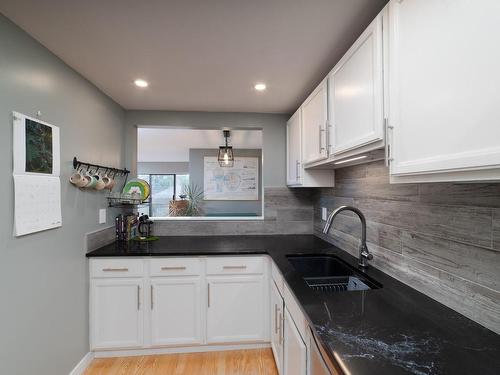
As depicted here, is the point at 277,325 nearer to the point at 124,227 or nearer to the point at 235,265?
the point at 235,265

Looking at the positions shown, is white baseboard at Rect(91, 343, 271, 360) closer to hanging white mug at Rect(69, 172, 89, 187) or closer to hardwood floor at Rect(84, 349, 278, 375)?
hardwood floor at Rect(84, 349, 278, 375)

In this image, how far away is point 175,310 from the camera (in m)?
1.99

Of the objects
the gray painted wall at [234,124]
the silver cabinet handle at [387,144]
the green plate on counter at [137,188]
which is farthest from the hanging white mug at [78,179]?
the silver cabinet handle at [387,144]

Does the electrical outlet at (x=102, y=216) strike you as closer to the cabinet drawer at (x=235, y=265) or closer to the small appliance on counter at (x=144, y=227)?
the small appliance on counter at (x=144, y=227)

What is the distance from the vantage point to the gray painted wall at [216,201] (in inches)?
203

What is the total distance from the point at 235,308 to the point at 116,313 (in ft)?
3.07

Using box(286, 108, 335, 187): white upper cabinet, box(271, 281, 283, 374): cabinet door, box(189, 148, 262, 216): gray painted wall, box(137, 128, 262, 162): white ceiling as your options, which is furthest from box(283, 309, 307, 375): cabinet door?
box(189, 148, 262, 216): gray painted wall

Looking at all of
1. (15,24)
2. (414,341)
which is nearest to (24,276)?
(15,24)

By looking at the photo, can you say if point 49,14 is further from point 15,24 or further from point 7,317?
point 7,317

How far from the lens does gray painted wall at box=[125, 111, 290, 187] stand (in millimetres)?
2580

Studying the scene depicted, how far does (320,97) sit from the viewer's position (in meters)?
1.65

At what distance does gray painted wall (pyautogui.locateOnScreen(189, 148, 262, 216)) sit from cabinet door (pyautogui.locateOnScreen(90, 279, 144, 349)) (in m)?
3.22

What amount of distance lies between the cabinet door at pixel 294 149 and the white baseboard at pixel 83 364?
7.12ft

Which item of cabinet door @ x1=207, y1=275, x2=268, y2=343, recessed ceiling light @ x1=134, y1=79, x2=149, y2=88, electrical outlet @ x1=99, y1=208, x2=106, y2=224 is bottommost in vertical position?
cabinet door @ x1=207, y1=275, x2=268, y2=343
